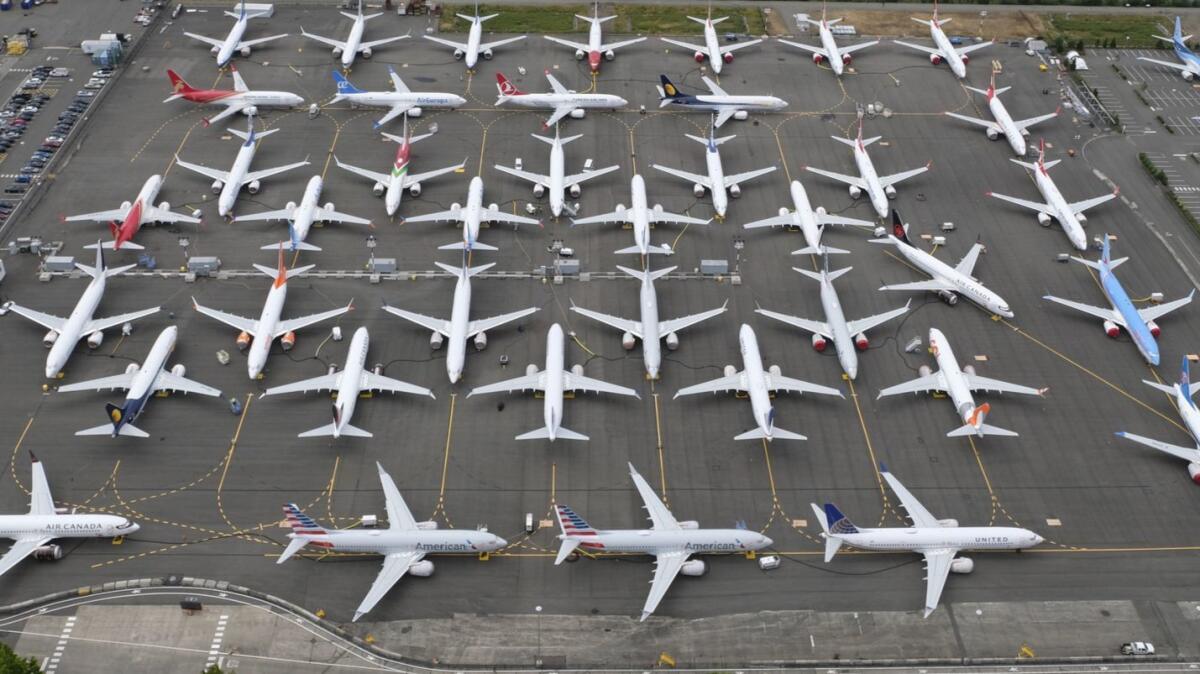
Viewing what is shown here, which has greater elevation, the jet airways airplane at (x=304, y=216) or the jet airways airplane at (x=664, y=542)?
the jet airways airplane at (x=664, y=542)

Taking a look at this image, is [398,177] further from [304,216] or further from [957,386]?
[957,386]

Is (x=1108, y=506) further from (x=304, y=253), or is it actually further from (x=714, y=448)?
(x=304, y=253)

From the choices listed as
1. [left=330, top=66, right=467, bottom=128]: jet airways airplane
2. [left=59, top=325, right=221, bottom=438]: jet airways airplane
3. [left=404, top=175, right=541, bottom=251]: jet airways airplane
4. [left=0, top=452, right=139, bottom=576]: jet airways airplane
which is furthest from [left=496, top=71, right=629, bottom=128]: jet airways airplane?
[left=0, top=452, right=139, bottom=576]: jet airways airplane

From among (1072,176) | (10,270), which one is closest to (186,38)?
(10,270)

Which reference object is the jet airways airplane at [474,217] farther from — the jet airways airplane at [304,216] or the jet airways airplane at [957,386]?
the jet airways airplane at [957,386]

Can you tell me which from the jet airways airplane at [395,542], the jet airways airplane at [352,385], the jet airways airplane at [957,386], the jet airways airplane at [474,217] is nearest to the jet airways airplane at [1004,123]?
Result: the jet airways airplane at [957,386]

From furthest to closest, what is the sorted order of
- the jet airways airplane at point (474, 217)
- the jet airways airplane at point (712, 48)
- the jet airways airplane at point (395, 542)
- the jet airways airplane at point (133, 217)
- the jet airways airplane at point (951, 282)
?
the jet airways airplane at point (712, 48), the jet airways airplane at point (474, 217), the jet airways airplane at point (133, 217), the jet airways airplane at point (951, 282), the jet airways airplane at point (395, 542)

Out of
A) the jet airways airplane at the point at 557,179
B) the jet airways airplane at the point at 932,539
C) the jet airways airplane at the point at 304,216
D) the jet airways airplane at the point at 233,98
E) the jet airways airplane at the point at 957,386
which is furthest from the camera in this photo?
the jet airways airplane at the point at 233,98
